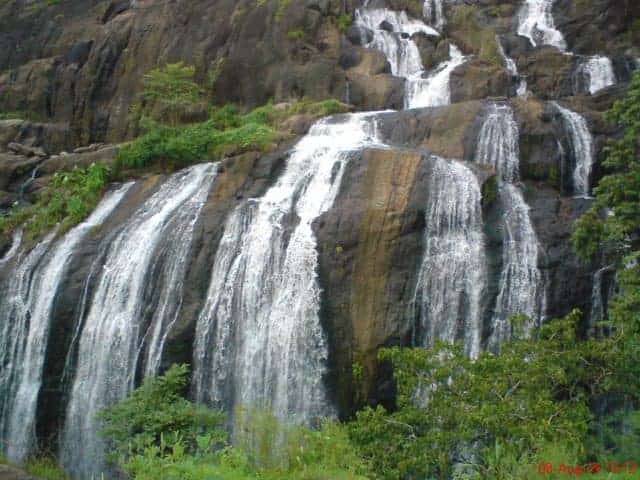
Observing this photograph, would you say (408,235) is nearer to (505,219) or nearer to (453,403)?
(505,219)

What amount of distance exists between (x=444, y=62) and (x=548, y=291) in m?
14.8

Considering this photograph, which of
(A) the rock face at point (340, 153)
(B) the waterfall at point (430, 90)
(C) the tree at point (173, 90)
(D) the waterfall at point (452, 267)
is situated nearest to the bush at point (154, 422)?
(A) the rock face at point (340, 153)

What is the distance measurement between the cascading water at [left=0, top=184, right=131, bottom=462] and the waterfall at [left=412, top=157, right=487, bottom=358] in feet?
31.8

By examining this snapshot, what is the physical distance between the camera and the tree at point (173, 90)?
2752cm

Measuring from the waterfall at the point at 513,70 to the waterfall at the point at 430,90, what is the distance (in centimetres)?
212

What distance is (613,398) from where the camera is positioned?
13547 mm

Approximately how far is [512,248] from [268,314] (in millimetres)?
5816

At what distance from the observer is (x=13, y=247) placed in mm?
21344

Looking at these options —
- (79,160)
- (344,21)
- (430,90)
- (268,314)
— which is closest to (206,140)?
(79,160)

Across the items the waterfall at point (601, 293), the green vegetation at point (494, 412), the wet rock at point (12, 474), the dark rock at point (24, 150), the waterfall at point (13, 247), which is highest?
the dark rock at point (24, 150)

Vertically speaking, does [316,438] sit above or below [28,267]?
below

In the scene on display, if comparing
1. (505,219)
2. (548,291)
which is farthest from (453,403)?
(505,219)
